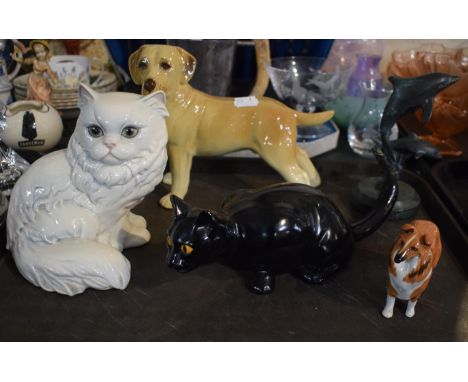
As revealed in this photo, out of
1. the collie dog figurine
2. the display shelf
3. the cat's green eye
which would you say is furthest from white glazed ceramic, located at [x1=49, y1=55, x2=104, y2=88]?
the collie dog figurine

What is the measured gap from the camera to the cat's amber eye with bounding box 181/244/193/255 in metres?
0.83

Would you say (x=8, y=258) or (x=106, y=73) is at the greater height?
(x=106, y=73)

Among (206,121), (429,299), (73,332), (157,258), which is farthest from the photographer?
(206,121)

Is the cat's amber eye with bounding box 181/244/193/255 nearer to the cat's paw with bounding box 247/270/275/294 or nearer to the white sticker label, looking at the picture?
the cat's paw with bounding box 247/270/275/294

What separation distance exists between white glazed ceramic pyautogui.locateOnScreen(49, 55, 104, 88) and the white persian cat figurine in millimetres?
1053

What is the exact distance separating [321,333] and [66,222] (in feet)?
1.80

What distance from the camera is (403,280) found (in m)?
0.83

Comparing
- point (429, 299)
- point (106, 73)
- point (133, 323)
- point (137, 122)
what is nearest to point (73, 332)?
point (133, 323)

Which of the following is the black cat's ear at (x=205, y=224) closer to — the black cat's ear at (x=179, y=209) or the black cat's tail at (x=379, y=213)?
the black cat's ear at (x=179, y=209)

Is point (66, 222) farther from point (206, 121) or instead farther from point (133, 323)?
point (206, 121)

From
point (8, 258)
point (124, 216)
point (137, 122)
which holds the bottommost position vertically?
point (8, 258)

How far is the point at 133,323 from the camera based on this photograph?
89 cm

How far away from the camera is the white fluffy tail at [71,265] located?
2.99ft

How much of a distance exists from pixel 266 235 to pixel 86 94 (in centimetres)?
45
